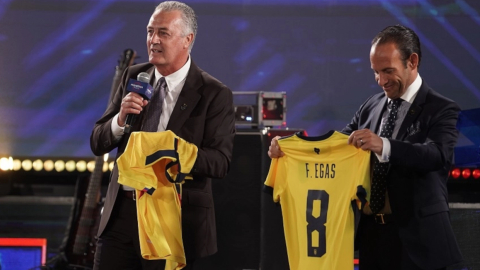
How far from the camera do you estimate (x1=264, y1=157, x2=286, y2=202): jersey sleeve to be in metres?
2.81

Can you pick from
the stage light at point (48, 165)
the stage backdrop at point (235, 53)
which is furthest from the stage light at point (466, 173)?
the stage light at point (48, 165)

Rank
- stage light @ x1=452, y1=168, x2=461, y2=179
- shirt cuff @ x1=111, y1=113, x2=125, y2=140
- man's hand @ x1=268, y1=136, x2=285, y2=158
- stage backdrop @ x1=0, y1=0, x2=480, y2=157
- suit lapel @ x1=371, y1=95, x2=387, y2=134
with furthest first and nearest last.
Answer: stage backdrop @ x1=0, y1=0, x2=480, y2=157 < stage light @ x1=452, y1=168, x2=461, y2=179 < man's hand @ x1=268, y1=136, x2=285, y2=158 < suit lapel @ x1=371, y1=95, x2=387, y2=134 < shirt cuff @ x1=111, y1=113, x2=125, y2=140

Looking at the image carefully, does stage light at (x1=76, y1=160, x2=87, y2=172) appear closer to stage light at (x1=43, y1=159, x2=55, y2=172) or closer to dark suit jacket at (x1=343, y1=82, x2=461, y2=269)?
stage light at (x1=43, y1=159, x2=55, y2=172)

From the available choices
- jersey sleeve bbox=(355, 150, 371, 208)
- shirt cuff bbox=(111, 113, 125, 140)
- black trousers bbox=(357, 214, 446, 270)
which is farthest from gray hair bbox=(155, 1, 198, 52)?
black trousers bbox=(357, 214, 446, 270)

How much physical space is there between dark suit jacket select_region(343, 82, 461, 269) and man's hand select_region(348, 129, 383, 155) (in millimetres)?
51

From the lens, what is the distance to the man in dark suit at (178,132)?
7.59ft

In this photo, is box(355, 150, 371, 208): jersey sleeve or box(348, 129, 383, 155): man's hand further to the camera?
box(355, 150, 371, 208): jersey sleeve

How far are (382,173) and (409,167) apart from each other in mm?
227

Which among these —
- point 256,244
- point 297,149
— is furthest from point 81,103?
point 297,149

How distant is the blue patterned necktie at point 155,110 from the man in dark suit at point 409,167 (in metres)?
0.75

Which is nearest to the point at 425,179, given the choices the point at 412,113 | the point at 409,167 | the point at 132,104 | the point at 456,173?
the point at 409,167

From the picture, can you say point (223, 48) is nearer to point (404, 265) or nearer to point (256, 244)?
point (256, 244)

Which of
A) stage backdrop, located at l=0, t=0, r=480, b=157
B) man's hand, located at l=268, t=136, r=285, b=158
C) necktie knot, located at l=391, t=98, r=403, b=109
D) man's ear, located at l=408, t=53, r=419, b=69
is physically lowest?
man's hand, located at l=268, t=136, r=285, b=158

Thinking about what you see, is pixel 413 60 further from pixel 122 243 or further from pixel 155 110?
pixel 122 243
